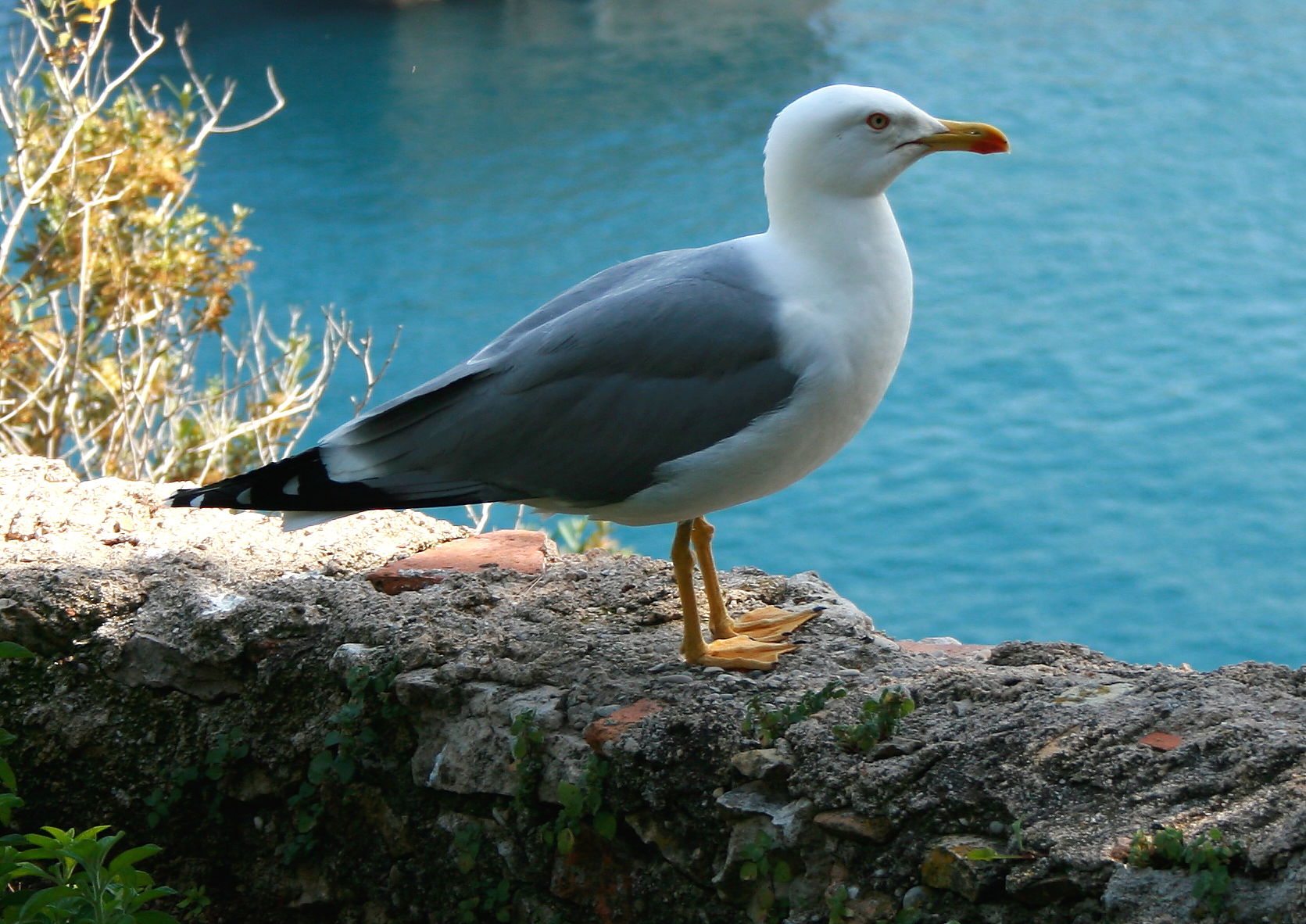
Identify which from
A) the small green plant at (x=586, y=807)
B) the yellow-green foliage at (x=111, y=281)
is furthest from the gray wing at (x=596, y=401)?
the yellow-green foliage at (x=111, y=281)

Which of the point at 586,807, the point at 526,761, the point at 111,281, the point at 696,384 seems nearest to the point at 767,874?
the point at 586,807

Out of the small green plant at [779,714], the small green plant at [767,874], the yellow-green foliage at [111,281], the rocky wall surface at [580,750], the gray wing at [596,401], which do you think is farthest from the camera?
the yellow-green foliage at [111,281]

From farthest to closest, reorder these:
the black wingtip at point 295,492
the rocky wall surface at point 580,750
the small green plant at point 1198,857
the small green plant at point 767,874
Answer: the black wingtip at point 295,492 → the small green plant at point 767,874 → the rocky wall surface at point 580,750 → the small green plant at point 1198,857

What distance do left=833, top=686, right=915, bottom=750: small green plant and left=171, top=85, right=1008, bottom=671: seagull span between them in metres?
0.31

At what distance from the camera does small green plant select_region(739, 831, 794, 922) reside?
5.70 ft

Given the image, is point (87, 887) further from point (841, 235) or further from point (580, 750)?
point (841, 235)

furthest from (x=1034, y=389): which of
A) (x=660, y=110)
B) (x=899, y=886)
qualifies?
(x=899, y=886)

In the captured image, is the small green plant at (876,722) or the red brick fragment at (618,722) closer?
the small green plant at (876,722)

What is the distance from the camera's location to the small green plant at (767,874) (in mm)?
1737

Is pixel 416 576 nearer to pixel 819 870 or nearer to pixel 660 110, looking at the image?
pixel 819 870

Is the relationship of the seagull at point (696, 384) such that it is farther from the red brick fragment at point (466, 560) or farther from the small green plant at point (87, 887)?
the small green plant at point (87, 887)

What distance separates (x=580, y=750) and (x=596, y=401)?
487 mm

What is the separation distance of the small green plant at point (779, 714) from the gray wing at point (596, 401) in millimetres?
358

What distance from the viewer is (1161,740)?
1.67 metres
